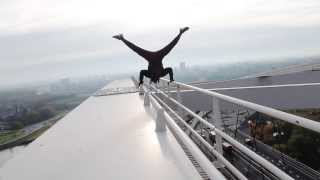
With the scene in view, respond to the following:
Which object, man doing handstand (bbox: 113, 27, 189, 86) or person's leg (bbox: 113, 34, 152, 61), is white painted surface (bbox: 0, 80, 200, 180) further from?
person's leg (bbox: 113, 34, 152, 61)

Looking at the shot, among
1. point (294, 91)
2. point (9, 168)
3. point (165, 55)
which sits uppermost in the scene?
point (165, 55)

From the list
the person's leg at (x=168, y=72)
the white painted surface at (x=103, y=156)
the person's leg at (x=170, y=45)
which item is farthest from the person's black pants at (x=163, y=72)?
the white painted surface at (x=103, y=156)

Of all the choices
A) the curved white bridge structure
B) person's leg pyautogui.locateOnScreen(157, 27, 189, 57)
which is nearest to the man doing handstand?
person's leg pyautogui.locateOnScreen(157, 27, 189, 57)

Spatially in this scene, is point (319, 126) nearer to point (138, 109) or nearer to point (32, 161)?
point (32, 161)

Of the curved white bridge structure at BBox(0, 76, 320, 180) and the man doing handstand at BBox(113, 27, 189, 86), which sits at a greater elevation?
the man doing handstand at BBox(113, 27, 189, 86)

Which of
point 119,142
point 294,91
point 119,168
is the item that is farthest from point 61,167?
point 294,91

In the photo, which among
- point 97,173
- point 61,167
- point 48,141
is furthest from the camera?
point 48,141

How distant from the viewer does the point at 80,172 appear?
397cm

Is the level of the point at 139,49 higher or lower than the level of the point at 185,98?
higher

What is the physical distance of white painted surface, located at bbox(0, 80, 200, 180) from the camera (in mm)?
3840

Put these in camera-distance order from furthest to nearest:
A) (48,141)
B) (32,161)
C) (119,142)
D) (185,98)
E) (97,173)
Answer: (185,98), (48,141), (119,142), (32,161), (97,173)

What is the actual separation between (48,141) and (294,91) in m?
3.41

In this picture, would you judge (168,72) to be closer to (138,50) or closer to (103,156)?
(138,50)

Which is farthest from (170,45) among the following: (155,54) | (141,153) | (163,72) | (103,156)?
(103,156)
